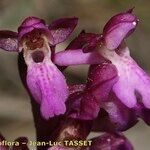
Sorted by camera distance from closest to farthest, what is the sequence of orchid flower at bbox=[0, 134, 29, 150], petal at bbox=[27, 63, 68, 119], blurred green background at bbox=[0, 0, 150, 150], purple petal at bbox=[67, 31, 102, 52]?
petal at bbox=[27, 63, 68, 119] → purple petal at bbox=[67, 31, 102, 52] → orchid flower at bbox=[0, 134, 29, 150] → blurred green background at bbox=[0, 0, 150, 150]

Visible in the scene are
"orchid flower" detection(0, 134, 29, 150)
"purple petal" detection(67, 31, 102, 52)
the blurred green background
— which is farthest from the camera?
the blurred green background

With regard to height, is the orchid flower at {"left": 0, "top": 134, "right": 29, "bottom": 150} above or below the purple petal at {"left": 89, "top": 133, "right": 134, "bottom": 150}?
above

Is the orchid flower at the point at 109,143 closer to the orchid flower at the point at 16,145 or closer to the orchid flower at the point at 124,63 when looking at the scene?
the orchid flower at the point at 16,145

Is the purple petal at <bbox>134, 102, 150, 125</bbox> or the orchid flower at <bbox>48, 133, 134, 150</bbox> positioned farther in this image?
the orchid flower at <bbox>48, 133, 134, 150</bbox>

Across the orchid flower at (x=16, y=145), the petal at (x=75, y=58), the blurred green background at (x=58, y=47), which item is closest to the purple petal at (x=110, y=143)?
the orchid flower at (x=16, y=145)

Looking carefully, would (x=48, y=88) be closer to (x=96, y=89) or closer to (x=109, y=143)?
(x=96, y=89)

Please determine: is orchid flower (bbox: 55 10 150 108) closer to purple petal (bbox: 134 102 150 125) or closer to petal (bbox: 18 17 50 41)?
purple petal (bbox: 134 102 150 125)

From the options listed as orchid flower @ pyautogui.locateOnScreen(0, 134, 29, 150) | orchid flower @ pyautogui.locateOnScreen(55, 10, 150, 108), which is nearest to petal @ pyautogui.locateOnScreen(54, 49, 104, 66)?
orchid flower @ pyautogui.locateOnScreen(55, 10, 150, 108)

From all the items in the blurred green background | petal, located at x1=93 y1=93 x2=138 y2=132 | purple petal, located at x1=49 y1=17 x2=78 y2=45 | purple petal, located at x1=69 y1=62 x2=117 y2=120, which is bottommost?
the blurred green background
